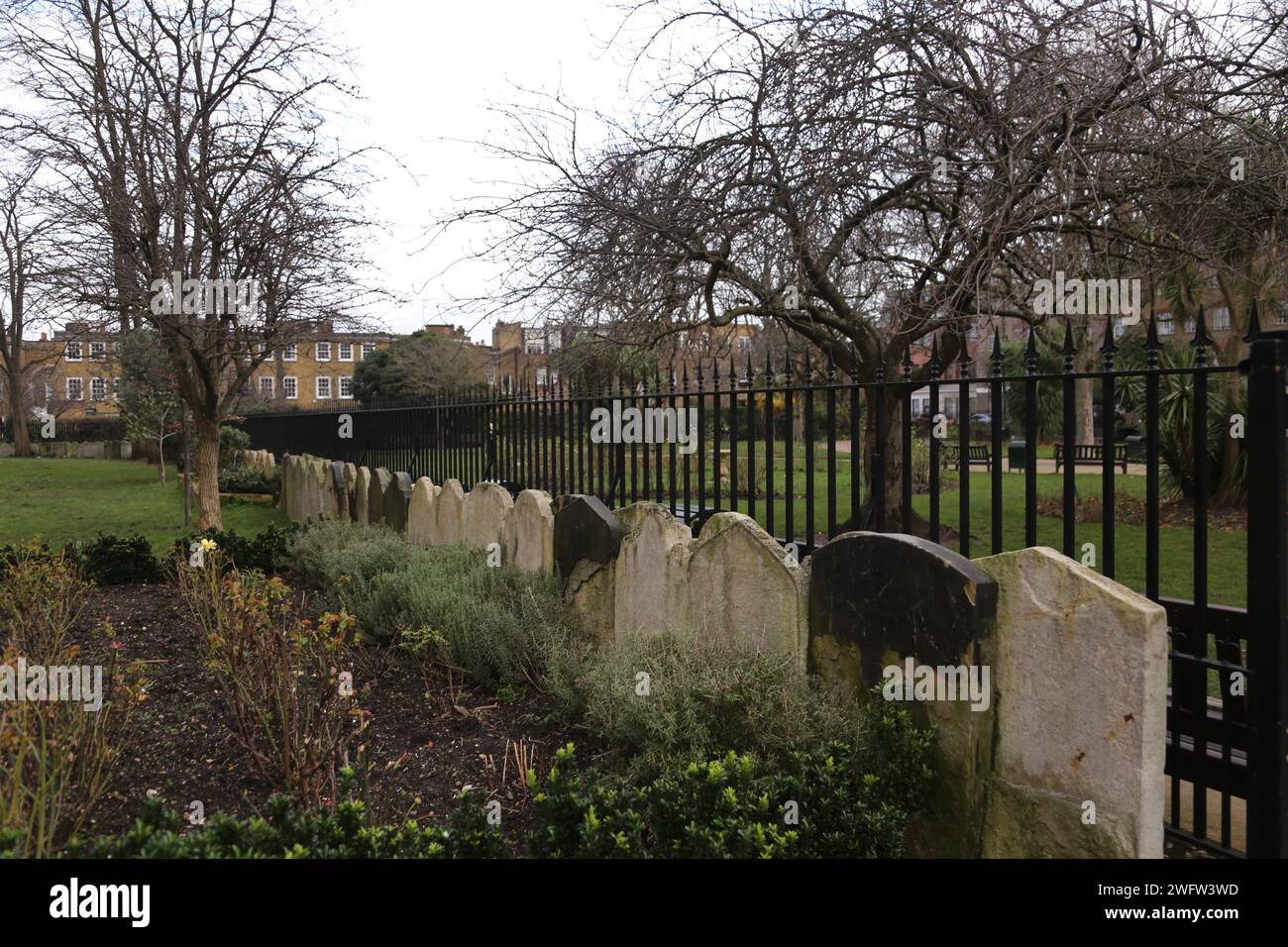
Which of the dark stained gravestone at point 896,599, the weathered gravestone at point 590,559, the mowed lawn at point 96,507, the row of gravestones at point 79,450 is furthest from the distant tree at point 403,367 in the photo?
the dark stained gravestone at point 896,599

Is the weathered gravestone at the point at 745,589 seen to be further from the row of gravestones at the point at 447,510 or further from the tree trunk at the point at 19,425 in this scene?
the tree trunk at the point at 19,425

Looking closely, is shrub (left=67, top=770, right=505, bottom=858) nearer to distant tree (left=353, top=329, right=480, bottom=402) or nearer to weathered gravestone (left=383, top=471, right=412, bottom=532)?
weathered gravestone (left=383, top=471, right=412, bottom=532)

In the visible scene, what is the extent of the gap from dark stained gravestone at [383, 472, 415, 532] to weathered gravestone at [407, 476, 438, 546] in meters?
0.14

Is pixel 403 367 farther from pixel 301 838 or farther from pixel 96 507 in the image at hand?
pixel 301 838

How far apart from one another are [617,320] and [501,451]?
1.72 metres

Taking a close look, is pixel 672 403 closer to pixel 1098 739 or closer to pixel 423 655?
pixel 423 655

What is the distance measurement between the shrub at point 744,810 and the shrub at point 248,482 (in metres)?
15.7

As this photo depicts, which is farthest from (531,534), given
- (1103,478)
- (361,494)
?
(361,494)

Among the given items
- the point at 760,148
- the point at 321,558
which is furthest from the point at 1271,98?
the point at 321,558

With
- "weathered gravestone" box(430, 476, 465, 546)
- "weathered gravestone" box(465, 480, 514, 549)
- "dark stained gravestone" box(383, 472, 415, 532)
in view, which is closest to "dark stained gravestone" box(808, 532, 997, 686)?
"weathered gravestone" box(465, 480, 514, 549)

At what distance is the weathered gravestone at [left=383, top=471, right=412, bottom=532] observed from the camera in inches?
351

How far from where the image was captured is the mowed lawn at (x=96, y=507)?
1391cm

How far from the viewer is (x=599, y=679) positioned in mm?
4500

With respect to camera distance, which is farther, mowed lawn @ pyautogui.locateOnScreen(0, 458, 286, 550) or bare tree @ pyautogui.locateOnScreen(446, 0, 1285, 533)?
mowed lawn @ pyautogui.locateOnScreen(0, 458, 286, 550)
